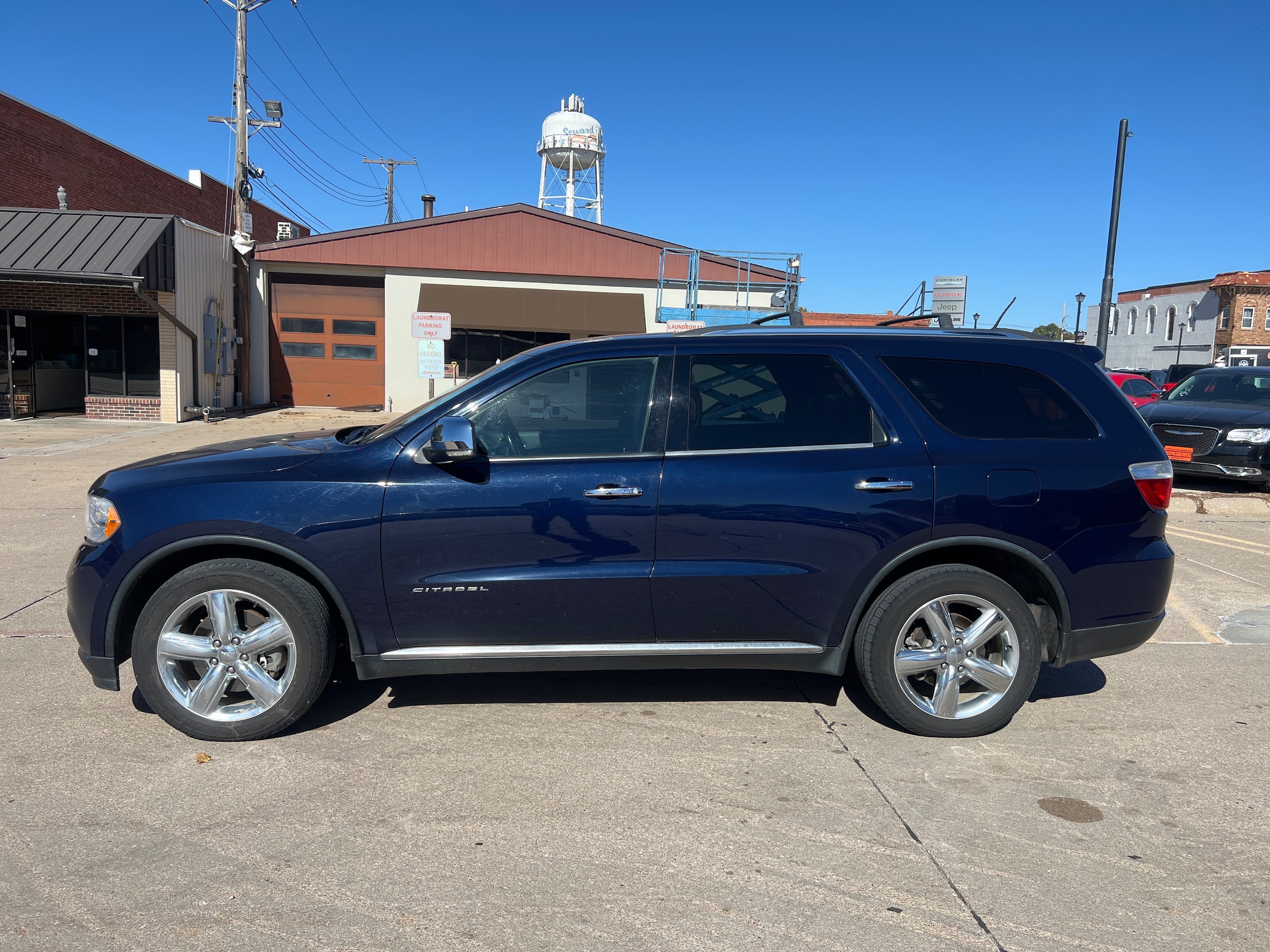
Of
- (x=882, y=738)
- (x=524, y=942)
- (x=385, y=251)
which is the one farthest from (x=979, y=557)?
(x=385, y=251)

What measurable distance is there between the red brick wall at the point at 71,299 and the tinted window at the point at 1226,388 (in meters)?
19.4

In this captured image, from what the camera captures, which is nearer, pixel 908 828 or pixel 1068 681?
pixel 908 828

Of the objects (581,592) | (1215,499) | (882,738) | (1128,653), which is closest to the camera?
(581,592)

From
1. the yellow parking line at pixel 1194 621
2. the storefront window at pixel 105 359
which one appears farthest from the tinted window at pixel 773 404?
the storefront window at pixel 105 359

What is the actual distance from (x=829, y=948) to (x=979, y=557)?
2.10m

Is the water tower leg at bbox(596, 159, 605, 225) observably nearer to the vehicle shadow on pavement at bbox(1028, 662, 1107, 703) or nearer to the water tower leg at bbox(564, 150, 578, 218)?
the water tower leg at bbox(564, 150, 578, 218)

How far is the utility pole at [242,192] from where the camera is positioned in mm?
23250

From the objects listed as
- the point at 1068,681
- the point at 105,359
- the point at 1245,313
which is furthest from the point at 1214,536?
the point at 1245,313

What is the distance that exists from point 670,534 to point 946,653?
1.34 metres

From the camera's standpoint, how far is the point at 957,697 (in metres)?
4.12

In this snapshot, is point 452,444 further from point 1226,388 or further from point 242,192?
point 242,192

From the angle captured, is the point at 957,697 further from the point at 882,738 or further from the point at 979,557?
the point at 979,557

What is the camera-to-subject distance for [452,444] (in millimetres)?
3742

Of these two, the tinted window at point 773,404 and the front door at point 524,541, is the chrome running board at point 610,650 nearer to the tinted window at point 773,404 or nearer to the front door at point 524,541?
the front door at point 524,541
